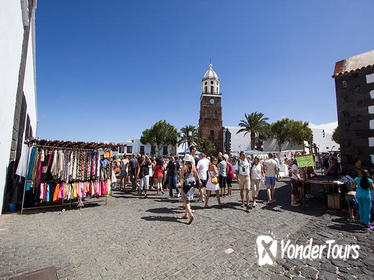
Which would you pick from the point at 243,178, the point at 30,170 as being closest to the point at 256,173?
the point at 243,178

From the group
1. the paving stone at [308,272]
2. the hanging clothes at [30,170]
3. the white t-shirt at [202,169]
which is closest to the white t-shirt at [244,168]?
the white t-shirt at [202,169]

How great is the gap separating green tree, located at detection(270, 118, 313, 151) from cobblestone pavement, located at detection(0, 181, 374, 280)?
150 feet

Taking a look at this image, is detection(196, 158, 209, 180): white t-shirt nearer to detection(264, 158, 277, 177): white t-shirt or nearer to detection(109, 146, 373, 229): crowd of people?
detection(109, 146, 373, 229): crowd of people

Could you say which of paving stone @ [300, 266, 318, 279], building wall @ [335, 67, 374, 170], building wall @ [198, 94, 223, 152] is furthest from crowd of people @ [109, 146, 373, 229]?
building wall @ [198, 94, 223, 152]

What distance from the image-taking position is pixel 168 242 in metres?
3.87

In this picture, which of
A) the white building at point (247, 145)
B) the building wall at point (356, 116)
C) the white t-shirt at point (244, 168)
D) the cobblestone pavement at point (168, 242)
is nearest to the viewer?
the cobblestone pavement at point (168, 242)

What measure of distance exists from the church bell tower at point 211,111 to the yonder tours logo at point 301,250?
41631mm

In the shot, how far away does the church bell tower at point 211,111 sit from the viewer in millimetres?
45594

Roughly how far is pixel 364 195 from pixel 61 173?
9.22m

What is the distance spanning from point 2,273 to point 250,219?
17.6 feet

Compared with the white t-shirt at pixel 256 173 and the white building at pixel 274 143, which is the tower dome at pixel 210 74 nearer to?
the white building at pixel 274 143

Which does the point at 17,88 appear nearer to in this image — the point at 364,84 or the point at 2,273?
the point at 2,273

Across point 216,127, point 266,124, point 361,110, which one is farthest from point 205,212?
point 216,127

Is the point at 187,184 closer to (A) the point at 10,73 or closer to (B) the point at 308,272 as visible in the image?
(B) the point at 308,272
